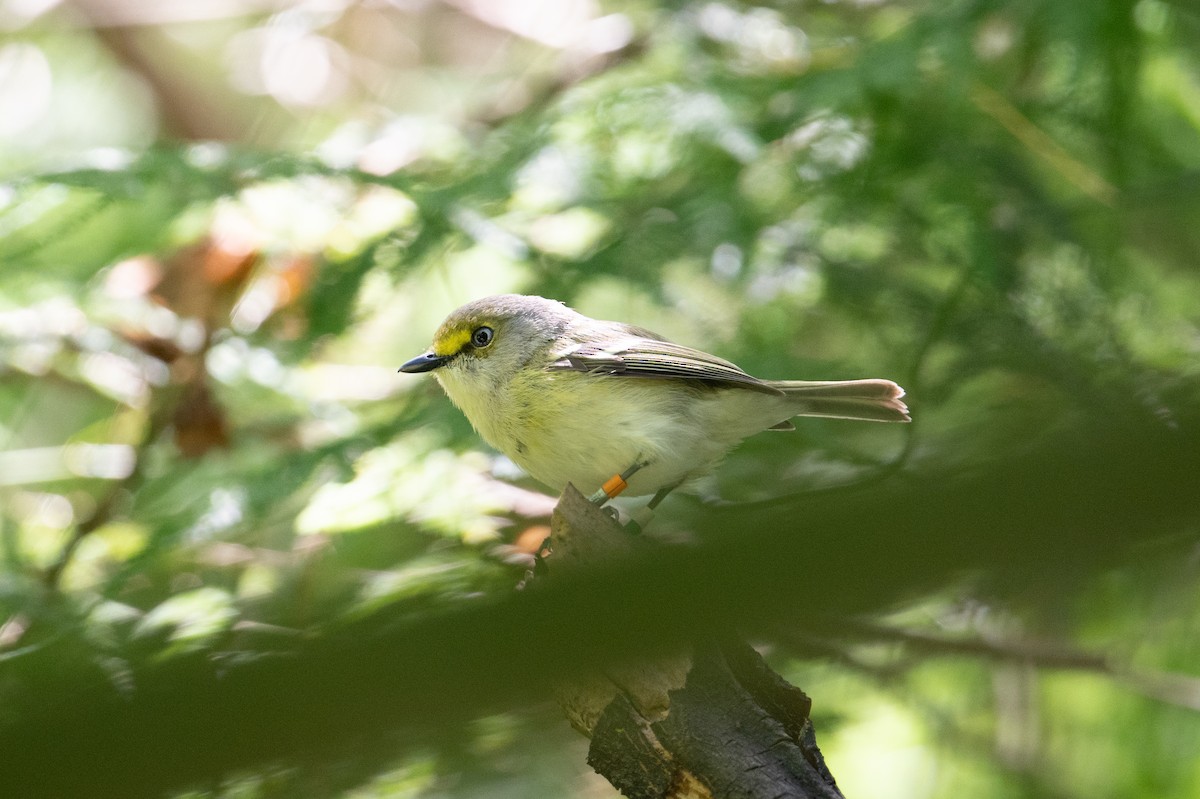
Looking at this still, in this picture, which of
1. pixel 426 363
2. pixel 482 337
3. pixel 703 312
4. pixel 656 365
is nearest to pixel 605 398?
pixel 656 365

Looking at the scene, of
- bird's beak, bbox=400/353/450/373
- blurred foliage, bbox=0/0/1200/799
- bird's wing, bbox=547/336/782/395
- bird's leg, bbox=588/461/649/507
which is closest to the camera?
bird's leg, bbox=588/461/649/507

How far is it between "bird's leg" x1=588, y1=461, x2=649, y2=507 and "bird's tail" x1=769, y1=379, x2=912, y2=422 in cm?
45

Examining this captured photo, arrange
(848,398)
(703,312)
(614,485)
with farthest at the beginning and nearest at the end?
1. (703,312)
2. (848,398)
3. (614,485)

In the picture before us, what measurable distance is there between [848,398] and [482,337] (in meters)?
1.08

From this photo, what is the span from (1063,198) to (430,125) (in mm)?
2763

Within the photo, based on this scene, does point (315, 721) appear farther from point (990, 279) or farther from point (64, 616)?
point (990, 279)

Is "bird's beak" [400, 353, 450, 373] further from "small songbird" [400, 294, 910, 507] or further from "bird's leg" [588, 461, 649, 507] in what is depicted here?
"bird's leg" [588, 461, 649, 507]

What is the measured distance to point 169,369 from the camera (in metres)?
4.45

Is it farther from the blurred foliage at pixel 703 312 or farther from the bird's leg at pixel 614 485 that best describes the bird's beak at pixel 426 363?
the bird's leg at pixel 614 485

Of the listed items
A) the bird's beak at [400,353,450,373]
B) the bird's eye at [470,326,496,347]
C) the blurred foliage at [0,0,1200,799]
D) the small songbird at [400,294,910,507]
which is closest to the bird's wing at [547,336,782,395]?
the small songbird at [400,294,910,507]

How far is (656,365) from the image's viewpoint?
2982 millimetres

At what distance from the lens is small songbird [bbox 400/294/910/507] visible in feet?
9.56

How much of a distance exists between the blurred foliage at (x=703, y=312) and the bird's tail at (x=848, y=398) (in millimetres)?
166

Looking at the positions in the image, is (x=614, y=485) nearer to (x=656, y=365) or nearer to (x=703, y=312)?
(x=656, y=365)
